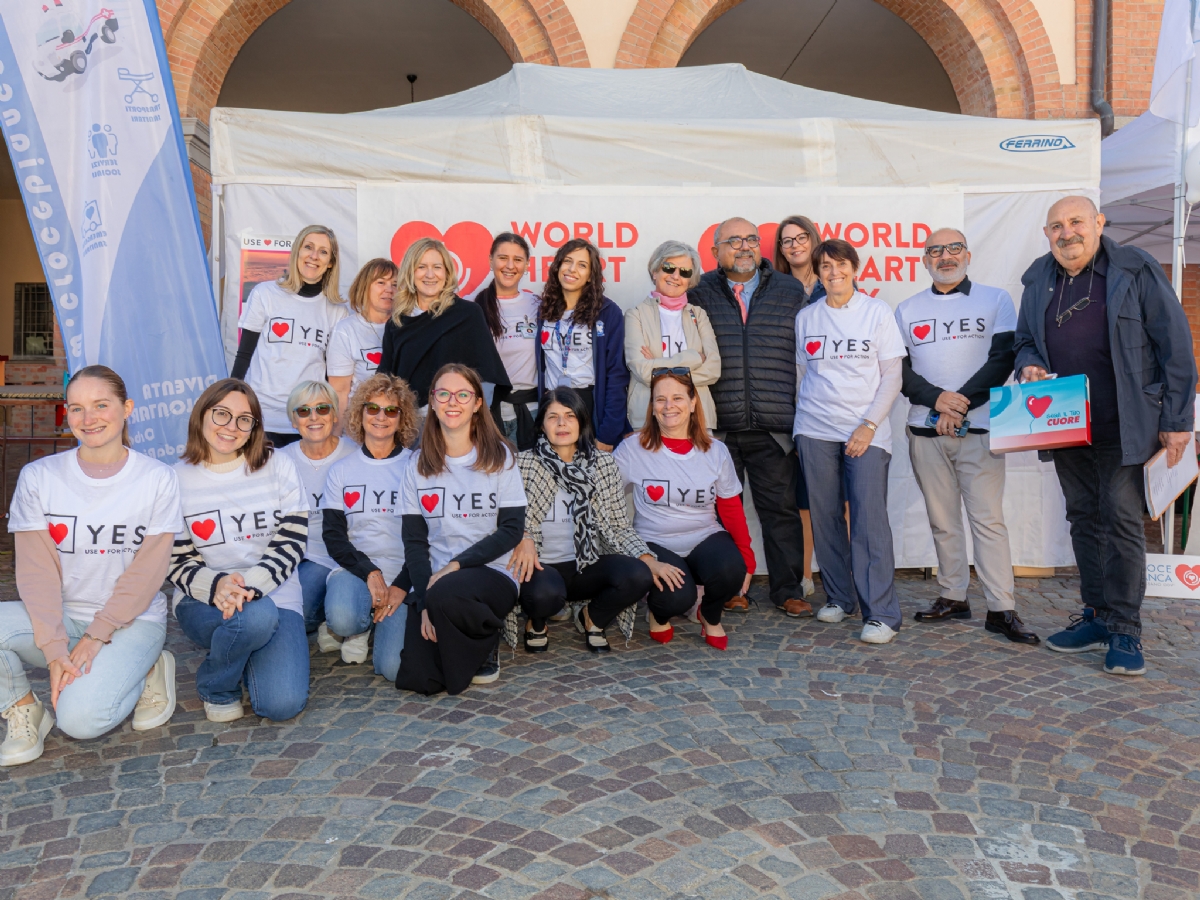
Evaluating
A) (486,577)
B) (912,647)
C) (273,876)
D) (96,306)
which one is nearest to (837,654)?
(912,647)

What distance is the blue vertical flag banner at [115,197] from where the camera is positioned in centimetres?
424

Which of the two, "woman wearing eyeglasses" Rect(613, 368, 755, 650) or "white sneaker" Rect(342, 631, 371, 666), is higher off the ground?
"woman wearing eyeglasses" Rect(613, 368, 755, 650)

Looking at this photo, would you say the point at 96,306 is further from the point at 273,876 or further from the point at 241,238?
the point at 273,876

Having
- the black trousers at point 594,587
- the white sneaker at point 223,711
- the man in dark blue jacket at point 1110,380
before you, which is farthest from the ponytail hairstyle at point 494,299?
the man in dark blue jacket at point 1110,380

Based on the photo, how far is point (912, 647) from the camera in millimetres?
4344

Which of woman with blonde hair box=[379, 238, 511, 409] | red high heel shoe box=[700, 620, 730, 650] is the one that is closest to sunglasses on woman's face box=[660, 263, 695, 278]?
woman with blonde hair box=[379, 238, 511, 409]

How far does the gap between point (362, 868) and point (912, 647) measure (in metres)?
Result: 2.94

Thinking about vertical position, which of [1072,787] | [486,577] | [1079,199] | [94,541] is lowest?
[1072,787]

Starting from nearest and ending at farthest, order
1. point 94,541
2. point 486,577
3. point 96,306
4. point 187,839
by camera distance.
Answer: point 187,839 → point 94,541 → point 486,577 → point 96,306

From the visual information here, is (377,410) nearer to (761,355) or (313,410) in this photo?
(313,410)

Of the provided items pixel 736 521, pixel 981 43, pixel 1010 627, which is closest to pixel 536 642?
pixel 736 521

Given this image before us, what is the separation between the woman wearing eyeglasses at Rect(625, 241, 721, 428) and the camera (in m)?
4.77

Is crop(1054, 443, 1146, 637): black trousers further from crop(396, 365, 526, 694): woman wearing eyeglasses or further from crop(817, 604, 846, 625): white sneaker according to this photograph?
crop(396, 365, 526, 694): woman wearing eyeglasses

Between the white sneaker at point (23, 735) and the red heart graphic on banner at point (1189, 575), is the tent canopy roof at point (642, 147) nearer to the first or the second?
the red heart graphic on banner at point (1189, 575)
